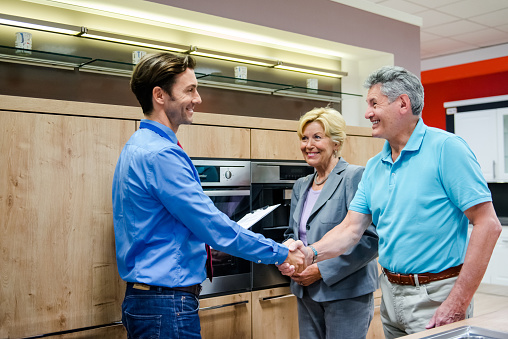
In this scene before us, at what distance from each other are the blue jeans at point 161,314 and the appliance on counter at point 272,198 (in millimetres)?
1113

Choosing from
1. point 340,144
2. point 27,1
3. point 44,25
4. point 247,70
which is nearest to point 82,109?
point 44,25

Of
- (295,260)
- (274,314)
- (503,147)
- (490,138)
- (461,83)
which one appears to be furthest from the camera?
(461,83)

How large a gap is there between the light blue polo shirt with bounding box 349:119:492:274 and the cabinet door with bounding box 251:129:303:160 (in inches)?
45.1

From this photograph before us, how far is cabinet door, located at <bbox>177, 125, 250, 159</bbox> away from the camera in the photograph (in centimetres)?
262

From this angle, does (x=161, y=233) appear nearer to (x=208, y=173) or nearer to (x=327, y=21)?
(x=208, y=173)

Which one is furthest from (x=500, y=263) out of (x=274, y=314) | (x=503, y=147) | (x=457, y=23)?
(x=274, y=314)

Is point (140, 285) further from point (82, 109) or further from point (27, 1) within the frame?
point (27, 1)

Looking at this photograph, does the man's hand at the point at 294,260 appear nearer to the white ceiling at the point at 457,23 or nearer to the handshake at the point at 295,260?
the handshake at the point at 295,260

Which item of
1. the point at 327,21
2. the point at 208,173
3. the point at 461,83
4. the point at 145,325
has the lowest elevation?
the point at 145,325

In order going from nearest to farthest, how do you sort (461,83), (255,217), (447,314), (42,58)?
(447,314) → (255,217) → (42,58) → (461,83)

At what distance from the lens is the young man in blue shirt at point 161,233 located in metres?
1.71

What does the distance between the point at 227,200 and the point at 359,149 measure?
1.07 m

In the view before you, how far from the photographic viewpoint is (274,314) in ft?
9.43

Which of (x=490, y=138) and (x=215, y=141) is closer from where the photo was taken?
(x=215, y=141)
